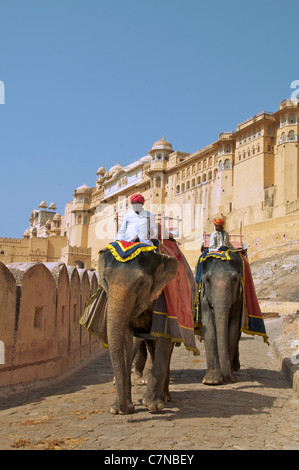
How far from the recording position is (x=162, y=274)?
5250 mm

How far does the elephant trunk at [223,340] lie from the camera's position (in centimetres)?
702

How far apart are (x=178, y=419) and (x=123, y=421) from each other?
51 cm

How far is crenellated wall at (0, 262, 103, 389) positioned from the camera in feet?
21.2

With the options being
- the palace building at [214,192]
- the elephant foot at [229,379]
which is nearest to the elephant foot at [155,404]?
the elephant foot at [229,379]

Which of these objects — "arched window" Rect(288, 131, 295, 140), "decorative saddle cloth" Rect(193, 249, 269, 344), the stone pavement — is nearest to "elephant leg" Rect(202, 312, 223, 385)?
the stone pavement

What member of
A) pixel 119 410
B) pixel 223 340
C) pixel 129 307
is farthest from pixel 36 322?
pixel 129 307

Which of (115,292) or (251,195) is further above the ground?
(251,195)

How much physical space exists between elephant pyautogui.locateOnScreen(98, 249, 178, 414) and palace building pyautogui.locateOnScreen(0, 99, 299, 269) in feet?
69.1

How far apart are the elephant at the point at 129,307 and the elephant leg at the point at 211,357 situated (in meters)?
1.78

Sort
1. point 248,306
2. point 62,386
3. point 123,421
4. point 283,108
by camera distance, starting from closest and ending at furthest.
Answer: point 123,421
point 62,386
point 248,306
point 283,108

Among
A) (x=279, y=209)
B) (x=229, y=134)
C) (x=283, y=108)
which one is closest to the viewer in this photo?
(x=279, y=209)

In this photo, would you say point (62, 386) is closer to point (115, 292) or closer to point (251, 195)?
point (115, 292)
